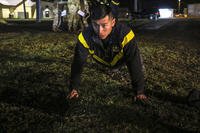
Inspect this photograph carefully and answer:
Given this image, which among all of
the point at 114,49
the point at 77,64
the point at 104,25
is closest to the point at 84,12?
the point at 114,49

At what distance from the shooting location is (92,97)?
22.5 feet

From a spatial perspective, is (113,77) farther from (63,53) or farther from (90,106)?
(63,53)

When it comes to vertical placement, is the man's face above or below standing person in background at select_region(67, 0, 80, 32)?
below

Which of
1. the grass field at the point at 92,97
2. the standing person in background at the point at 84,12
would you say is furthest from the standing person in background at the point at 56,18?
the grass field at the point at 92,97

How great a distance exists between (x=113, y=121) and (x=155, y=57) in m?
5.77

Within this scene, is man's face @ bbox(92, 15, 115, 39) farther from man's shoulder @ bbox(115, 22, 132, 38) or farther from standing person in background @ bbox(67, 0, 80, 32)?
standing person in background @ bbox(67, 0, 80, 32)

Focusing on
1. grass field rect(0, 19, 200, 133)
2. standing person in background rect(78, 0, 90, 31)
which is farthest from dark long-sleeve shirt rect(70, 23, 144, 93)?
standing person in background rect(78, 0, 90, 31)

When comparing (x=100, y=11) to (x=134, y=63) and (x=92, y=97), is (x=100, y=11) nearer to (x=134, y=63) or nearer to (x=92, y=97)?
(x=134, y=63)

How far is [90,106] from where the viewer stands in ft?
20.8

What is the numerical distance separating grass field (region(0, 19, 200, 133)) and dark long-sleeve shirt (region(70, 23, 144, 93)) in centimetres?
62

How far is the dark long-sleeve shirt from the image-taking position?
5.35 m

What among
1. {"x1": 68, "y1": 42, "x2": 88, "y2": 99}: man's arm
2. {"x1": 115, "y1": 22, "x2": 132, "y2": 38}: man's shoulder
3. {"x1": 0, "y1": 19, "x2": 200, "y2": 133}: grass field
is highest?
{"x1": 115, "y1": 22, "x2": 132, "y2": 38}: man's shoulder

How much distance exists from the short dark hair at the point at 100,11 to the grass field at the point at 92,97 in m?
1.70

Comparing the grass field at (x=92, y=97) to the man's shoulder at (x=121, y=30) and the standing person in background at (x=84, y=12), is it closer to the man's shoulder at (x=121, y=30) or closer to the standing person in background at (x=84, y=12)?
the man's shoulder at (x=121, y=30)
